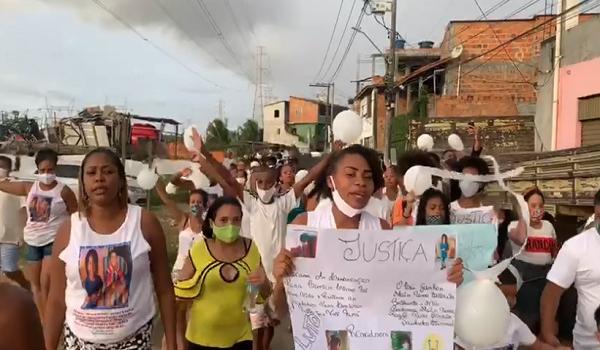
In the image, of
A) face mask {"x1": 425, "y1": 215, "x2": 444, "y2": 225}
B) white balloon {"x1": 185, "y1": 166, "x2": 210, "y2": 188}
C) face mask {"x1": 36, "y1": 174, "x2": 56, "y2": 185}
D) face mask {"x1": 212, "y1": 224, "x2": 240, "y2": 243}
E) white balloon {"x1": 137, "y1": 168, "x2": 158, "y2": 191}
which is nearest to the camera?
face mask {"x1": 212, "y1": 224, "x2": 240, "y2": 243}

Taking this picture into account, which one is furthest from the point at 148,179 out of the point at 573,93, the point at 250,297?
the point at 573,93

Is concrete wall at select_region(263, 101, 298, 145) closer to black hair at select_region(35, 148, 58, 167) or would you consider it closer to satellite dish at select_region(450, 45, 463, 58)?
satellite dish at select_region(450, 45, 463, 58)

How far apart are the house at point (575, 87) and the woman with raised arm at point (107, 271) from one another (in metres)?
14.9

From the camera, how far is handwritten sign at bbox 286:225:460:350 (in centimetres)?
316

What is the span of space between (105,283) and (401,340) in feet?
4.94

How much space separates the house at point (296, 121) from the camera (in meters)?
75.4

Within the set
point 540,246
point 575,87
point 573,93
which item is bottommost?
point 540,246

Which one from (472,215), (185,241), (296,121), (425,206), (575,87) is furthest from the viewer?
(296,121)

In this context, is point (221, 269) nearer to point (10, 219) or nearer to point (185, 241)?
point (185, 241)

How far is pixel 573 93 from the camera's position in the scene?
→ 55.4ft

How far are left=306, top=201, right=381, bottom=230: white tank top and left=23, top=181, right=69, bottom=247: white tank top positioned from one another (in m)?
4.31

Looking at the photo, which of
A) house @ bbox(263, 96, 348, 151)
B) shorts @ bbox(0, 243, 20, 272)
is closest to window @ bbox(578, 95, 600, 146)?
shorts @ bbox(0, 243, 20, 272)

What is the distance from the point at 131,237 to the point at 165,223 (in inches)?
502

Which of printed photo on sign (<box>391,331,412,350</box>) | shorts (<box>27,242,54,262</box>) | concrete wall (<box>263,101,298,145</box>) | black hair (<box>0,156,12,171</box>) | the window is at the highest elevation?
concrete wall (<box>263,101,298,145</box>)
